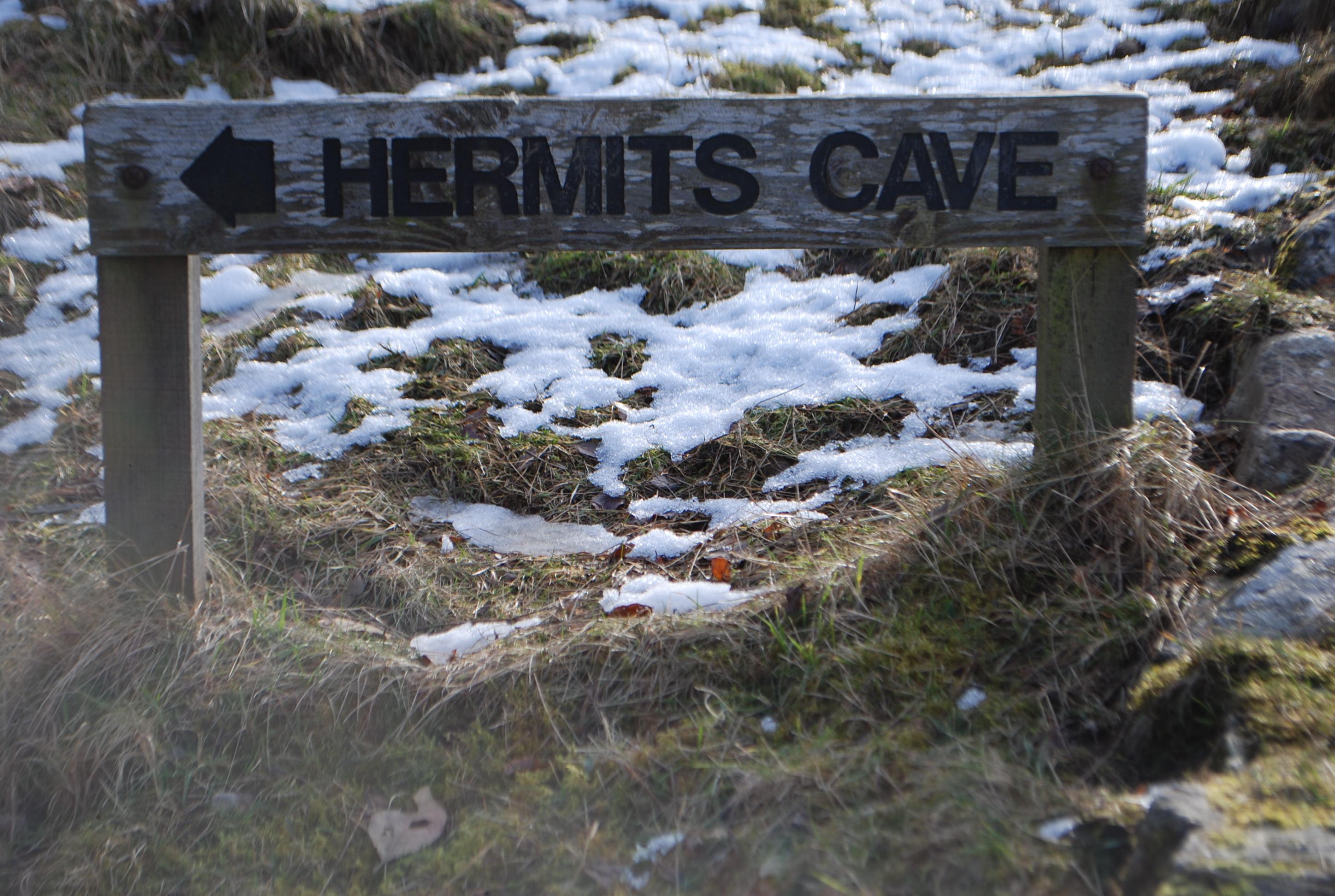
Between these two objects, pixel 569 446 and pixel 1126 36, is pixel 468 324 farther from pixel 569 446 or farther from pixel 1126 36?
pixel 1126 36

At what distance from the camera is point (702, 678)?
2.30m

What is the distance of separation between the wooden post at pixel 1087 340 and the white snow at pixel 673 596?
1.01 metres

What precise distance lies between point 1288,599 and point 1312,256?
2.24 m

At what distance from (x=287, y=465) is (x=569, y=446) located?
3.68 ft

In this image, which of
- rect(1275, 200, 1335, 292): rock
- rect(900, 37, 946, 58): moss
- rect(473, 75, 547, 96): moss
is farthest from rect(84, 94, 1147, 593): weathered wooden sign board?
rect(900, 37, 946, 58): moss

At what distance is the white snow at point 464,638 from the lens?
254 centimetres

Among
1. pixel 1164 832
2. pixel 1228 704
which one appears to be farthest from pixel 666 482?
pixel 1164 832

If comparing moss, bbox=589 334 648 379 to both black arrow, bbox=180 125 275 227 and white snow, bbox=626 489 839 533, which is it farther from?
black arrow, bbox=180 125 275 227

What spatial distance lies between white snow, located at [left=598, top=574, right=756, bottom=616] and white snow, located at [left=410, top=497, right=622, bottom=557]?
1.17ft

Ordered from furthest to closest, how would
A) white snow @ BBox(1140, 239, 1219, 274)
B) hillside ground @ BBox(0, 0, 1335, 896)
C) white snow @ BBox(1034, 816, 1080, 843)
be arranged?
white snow @ BBox(1140, 239, 1219, 274), hillside ground @ BBox(0, 0, 1335, 896), white snow @ BBox(1034, 816, 1080, 843)

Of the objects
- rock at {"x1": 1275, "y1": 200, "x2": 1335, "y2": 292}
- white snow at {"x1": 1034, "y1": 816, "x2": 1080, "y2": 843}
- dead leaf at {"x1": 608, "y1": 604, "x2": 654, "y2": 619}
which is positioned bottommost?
white snow at {"x1": 1034, "y1": 816, "x2": 1080, "y2": 843}

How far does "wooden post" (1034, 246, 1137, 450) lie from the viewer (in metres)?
2.51

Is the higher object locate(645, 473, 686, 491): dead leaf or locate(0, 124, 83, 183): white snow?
locate(0, 124, 83, 183): white snow

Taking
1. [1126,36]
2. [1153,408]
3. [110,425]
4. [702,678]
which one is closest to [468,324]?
[110,425]
